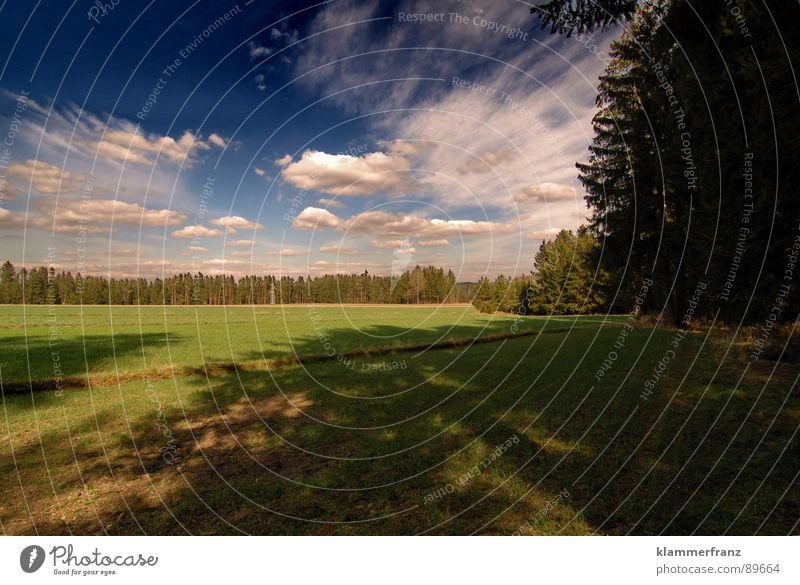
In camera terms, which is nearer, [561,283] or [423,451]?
[423,451]

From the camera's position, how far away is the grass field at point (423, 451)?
5.76 meters

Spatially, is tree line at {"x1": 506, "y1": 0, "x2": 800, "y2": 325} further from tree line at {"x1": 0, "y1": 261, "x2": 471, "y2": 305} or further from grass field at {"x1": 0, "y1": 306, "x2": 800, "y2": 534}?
tree line at {"x1": 0, "y1": 261, "x2": 471, "y2": 305}

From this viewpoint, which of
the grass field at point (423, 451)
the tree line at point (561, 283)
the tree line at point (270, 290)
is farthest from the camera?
the tree line at point (270, 290)

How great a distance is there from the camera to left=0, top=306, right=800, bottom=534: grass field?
5762 mm

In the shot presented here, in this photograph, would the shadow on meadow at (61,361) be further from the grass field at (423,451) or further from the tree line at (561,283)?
the tree line at (561,283)

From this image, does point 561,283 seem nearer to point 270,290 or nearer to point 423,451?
point 423,451

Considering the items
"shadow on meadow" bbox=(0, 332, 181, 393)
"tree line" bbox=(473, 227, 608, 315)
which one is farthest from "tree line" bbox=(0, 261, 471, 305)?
"shadow on meadow" bbox=(0, 332, 181, 393)

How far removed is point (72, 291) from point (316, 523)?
483ft

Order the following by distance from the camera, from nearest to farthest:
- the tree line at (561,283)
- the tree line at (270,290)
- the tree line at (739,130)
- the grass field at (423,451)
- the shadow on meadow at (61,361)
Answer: the grass field at (423,451) < the tree line at (739,130) < the shadow on meadow at (61,361) < the tree line at (561,283) < the tree line at (270,290)

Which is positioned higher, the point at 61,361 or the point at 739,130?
the point at 739,130

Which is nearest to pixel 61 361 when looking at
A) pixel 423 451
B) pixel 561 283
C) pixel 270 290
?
pixel 423 451

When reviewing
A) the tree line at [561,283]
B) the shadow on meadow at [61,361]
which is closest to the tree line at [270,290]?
the tree line at [561,283]

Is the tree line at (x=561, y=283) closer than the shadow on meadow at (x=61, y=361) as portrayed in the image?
No

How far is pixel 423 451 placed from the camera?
27.9 ft
